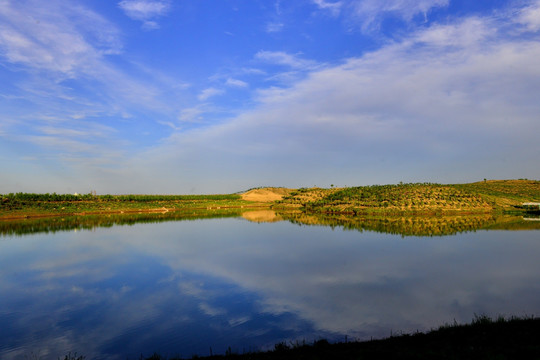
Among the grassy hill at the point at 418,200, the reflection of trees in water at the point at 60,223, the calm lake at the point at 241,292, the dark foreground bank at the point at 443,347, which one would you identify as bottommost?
the calm lake at the point at 241,292

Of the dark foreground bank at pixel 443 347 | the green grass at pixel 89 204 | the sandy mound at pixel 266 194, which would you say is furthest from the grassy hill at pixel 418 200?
A: the dark foreground bank at pixel 443 347

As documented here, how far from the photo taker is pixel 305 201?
93312mm

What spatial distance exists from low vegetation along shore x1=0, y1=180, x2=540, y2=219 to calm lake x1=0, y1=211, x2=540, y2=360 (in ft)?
116

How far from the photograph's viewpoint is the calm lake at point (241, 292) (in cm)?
1093

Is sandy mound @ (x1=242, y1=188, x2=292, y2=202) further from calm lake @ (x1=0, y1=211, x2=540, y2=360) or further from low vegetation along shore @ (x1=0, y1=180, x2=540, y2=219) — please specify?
calm lake @ (x1=0, y1=211, x2=540, y2=360)

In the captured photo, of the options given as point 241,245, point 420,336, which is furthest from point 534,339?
point 241,245

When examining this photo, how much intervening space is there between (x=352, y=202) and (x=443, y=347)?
6582cm

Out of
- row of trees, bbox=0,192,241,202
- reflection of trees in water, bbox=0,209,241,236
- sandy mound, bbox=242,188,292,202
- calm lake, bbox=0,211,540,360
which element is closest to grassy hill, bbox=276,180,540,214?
sandy mound, bbox=242,188,292,202

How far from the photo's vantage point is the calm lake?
1093cm

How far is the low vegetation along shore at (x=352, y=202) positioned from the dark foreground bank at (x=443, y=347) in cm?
5315

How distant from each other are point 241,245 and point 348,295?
1579 centimetres

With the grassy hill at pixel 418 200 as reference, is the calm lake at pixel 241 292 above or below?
below

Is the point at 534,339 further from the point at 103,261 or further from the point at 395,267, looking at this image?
the point at 103,261

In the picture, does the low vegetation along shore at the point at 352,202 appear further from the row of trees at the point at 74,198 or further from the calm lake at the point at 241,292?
the calm lake at the point at 241,292
